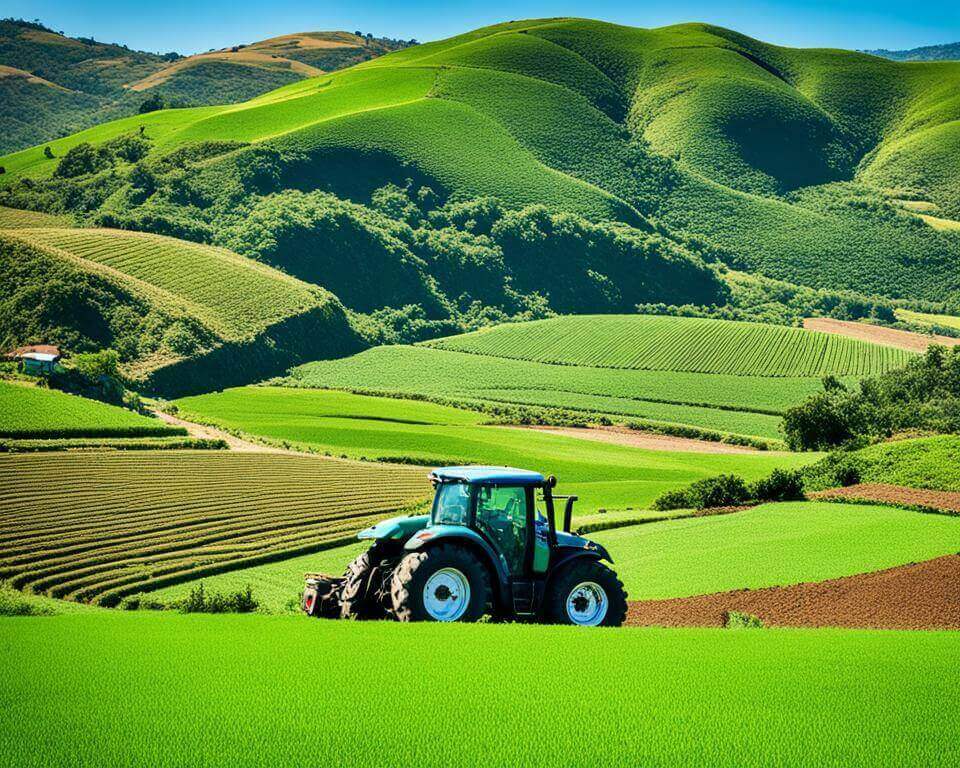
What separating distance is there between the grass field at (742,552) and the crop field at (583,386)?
51.8 metres

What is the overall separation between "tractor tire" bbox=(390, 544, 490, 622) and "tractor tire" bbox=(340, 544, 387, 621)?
0.95 meters

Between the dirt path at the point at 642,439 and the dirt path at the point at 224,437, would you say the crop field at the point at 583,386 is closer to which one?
the dirt path at the point at 642,439

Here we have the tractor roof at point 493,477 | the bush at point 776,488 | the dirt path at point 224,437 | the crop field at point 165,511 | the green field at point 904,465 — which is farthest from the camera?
the dirt path at point 224,437

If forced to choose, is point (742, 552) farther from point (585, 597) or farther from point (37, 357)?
point (37, 357)

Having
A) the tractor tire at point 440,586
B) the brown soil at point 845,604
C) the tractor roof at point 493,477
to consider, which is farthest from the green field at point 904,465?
the tractor tire at point 440,586

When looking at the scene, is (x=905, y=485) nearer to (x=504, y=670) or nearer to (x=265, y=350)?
(x=504, y=670)

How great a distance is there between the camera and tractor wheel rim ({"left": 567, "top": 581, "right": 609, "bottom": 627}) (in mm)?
18344

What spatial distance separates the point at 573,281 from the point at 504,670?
178 meters

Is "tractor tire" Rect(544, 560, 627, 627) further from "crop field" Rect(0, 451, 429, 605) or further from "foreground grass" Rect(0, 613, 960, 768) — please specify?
"crop field" Rect(0, 451, 429, 605)

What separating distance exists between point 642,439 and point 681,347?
5067 centimetres

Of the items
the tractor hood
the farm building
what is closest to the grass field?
the tractor hood

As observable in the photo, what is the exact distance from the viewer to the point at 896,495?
152 feet

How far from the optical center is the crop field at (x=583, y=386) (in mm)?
101562

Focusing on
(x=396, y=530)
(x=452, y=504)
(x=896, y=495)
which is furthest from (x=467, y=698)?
(x=896, y=495)
